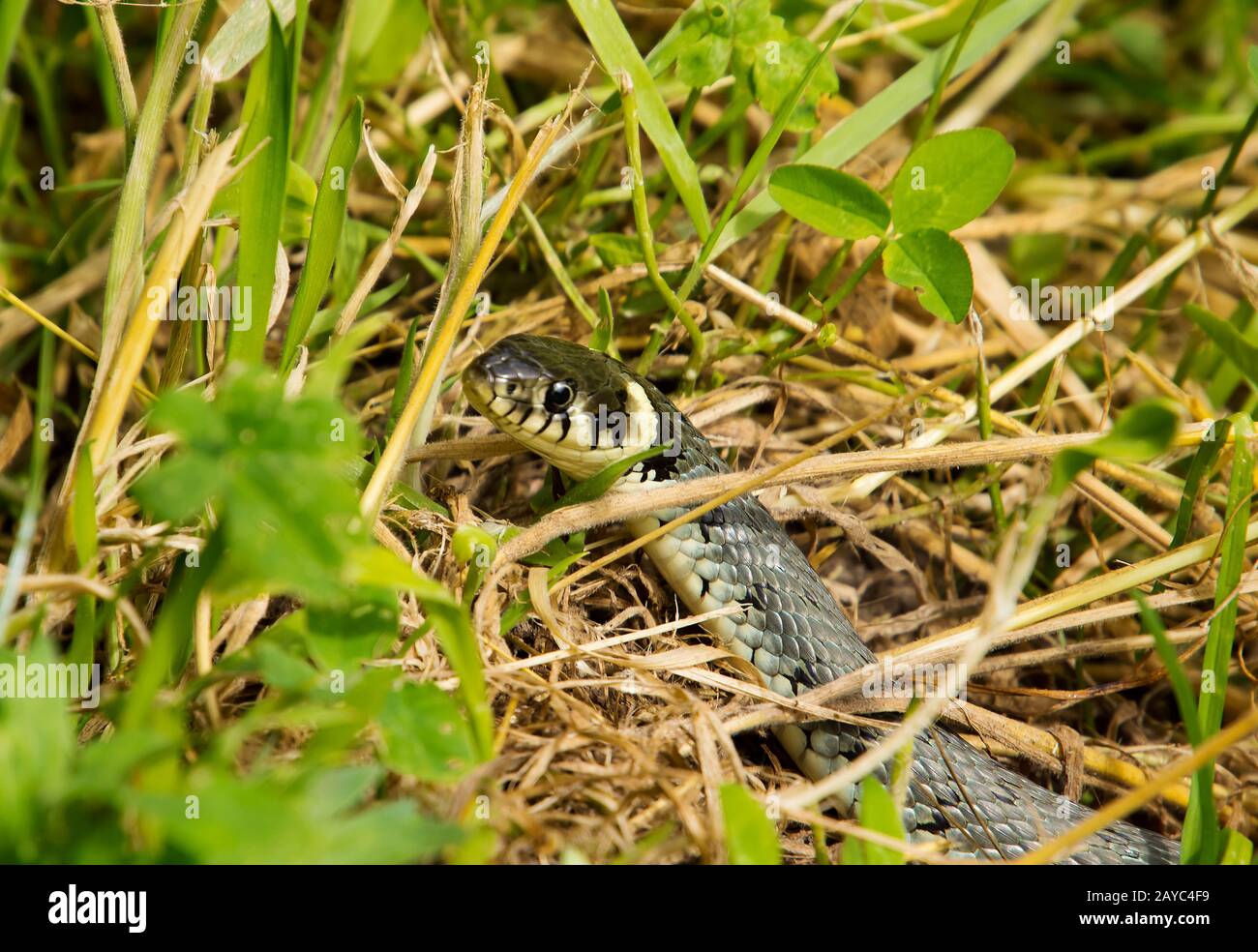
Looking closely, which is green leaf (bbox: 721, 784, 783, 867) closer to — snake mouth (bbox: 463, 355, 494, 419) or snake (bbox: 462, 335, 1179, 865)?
snake (bbox: 462, 335, 1179, 865)

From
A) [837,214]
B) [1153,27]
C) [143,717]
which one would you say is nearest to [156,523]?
[143,717]

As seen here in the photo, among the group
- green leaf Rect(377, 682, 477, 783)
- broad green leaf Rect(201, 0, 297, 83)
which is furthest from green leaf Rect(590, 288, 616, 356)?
green leaf Rect(377, 682, 477, 783)

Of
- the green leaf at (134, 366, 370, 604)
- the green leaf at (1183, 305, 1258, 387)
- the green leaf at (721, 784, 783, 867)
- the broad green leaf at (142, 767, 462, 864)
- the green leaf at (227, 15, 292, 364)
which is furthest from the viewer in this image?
the green leaf at (1183, 305, 1258, 387)

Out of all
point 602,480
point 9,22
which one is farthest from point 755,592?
point 9,22

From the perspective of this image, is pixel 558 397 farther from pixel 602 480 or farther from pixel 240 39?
pixel 240 39

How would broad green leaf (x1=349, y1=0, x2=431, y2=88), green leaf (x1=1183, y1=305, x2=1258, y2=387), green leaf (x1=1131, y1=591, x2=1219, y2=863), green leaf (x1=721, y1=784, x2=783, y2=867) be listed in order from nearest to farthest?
1. green leaf (x1=721, y1=784, x2=783, y2=867)
2. green leaf (x1=1131, y1=591, x2=1219, y2=863)
3. green leaf (x1=1183, y1=305, x2=1258, y2=387)
4. broad green leaf (x1=349, y1=0, x2=431, y2=88)

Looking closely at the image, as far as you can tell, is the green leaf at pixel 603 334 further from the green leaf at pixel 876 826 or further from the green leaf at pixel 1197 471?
the green leaf at pixel 1197 471
